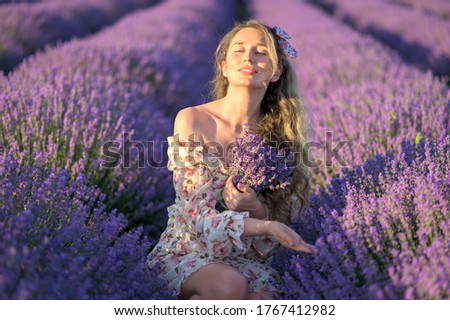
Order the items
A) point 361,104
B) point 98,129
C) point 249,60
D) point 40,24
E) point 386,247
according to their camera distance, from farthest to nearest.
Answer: point 40,24 → point 361,104 → point 98,129 → point 249,60 → point 386,247

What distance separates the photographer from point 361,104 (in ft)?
13.2

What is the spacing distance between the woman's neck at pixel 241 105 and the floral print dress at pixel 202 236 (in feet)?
0.82

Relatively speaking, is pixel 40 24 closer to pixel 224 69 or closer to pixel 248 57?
pixel 224 69

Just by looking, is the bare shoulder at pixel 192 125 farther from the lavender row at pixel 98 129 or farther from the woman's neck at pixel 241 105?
the lavender row at pixel 98 129

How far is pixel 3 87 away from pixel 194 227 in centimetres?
194

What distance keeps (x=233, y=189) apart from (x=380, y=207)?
54 centimetres

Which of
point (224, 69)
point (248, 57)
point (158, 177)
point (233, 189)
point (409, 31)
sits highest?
Answer: point (248, 57)

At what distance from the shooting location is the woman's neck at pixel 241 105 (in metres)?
2.45

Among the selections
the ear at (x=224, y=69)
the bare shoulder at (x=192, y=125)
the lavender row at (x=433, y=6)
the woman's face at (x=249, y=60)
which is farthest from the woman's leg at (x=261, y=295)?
the lavender row at (x=433, y=6)

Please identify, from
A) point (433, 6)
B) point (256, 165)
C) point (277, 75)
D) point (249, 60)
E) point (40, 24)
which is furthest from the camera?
point (433, 6)

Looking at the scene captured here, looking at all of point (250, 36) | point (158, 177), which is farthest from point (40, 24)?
point (250, 36)

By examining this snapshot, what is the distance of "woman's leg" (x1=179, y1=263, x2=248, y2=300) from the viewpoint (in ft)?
6.57

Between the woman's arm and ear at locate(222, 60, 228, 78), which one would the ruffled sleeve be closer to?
the woman's arm

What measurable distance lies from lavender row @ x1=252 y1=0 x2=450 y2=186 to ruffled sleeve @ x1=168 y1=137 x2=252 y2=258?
952 millimetres
